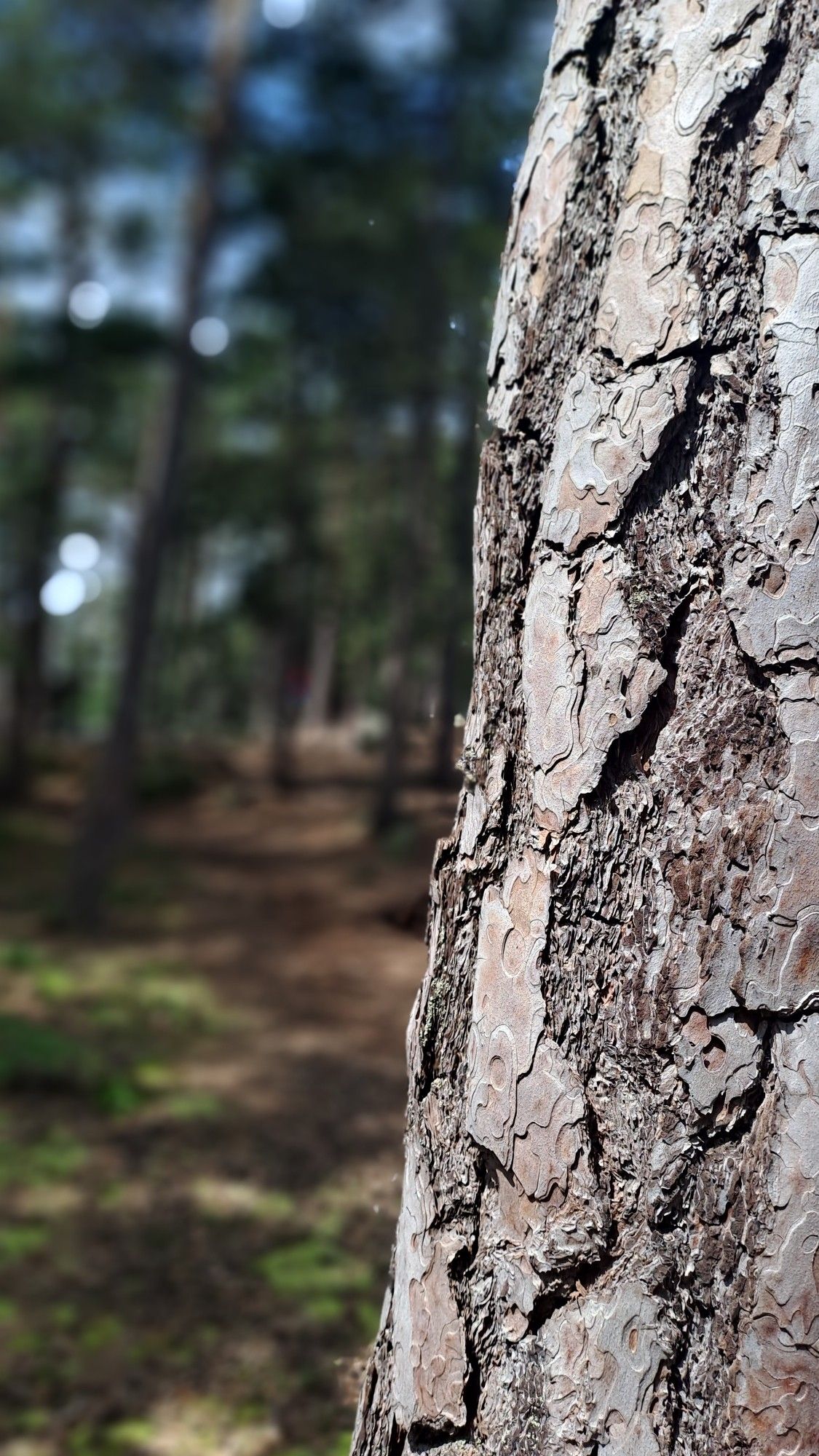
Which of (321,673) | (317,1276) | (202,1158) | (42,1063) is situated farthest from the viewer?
(321,673)

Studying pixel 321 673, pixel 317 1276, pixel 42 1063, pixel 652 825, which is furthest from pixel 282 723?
pixel 652 825

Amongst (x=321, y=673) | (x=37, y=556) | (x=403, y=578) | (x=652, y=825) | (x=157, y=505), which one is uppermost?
(x=37, y=556)

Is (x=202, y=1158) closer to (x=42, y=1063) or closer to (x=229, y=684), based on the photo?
(x=42, y=1063)

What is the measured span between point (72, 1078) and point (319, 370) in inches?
501

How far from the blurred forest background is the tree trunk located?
51cm

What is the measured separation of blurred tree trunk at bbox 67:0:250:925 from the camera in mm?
9148

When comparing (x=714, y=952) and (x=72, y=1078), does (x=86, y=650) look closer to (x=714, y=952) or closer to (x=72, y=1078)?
(x=72, y=1078)

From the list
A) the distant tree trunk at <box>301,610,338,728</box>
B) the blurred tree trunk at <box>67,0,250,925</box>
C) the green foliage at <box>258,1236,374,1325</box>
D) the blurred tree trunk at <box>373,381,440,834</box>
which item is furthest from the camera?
the distant tree trunk at <box>301,610,338,728</box>

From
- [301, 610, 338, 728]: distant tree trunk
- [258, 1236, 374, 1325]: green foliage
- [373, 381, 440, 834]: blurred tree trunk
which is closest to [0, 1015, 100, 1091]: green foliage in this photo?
[258, 1236, 374, 1325]: green foliage

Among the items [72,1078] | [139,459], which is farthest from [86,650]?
[72,1078]

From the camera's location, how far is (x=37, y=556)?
52.4 ft

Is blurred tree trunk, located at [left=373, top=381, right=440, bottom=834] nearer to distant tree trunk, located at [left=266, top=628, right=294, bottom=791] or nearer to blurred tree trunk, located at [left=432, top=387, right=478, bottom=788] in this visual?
distant tree trunk, located at [left=266, top=628, right=294, bottom=791]

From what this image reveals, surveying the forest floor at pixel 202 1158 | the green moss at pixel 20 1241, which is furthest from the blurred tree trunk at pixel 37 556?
the green moss at pixel 20 1241

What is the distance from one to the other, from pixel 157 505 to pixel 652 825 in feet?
29.9
